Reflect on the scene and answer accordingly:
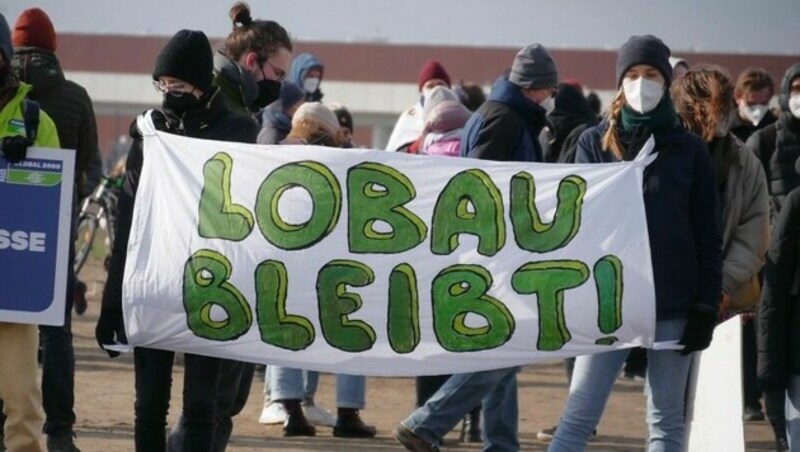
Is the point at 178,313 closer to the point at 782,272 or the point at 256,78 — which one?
the point at 256,78

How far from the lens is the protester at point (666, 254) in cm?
859

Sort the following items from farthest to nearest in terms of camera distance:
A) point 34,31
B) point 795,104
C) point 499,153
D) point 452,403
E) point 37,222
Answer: point 795,104 → point 34,31 → point 499,153 → point 452,403 → point 37,222

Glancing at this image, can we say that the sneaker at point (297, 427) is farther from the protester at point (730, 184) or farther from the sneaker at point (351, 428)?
the protester at point (730, 184)

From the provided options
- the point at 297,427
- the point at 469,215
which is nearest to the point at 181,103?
the point at 469,215

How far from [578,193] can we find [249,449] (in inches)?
113

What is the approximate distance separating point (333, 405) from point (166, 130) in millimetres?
5322

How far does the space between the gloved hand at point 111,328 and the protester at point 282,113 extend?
3.65 m

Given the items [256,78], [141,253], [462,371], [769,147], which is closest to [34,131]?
[141,253]

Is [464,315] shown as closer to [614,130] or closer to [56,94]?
[614,130]

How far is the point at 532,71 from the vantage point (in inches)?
404

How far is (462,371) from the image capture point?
8.97m

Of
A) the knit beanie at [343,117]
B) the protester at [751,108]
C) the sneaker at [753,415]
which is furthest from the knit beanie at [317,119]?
the sneaker at [753,415]

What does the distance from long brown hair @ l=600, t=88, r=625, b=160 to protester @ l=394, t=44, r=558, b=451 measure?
111cm

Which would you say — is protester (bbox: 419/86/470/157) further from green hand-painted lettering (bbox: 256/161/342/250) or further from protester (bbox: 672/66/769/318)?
green hand-painted lettering (bbox: 256/161/342/250)
